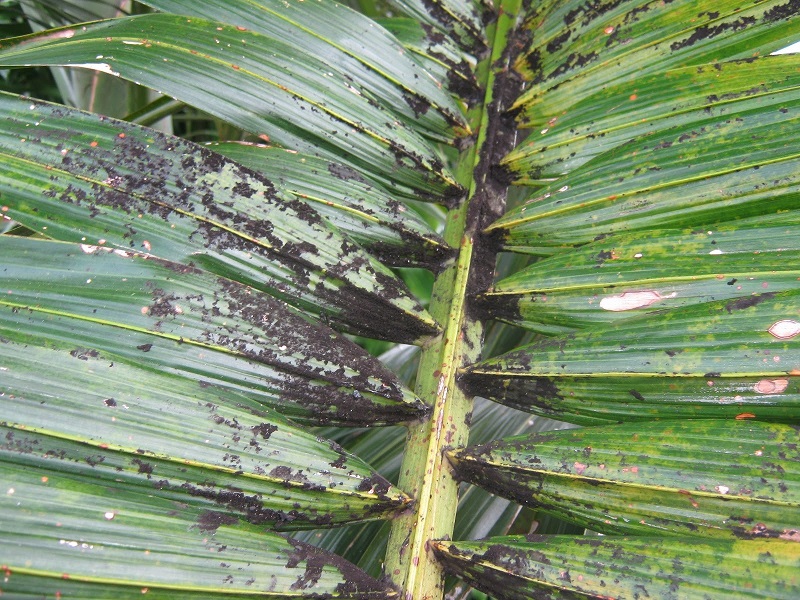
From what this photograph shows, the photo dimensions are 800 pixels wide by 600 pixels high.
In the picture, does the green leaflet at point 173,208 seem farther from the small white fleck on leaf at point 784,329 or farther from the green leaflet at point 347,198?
the small white fleck on leaf at point 784,329

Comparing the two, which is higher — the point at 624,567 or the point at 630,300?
the point at 630,300

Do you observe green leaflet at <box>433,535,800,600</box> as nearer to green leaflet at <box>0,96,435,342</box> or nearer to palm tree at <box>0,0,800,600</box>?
palm tree at <box>0,0,800,600</box>

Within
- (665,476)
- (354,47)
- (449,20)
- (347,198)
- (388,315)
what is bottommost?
(665,476)

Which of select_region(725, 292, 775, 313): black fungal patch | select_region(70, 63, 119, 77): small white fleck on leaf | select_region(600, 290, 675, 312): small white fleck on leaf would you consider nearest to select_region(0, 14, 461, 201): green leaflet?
select_region(70, 63, 119, 77): small white fleck on leaf

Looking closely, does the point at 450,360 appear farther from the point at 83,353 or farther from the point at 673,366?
the point at 83,353

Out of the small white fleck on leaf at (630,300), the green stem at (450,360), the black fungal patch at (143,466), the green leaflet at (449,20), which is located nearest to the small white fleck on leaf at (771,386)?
the small white fleck on leaf at (630,300)

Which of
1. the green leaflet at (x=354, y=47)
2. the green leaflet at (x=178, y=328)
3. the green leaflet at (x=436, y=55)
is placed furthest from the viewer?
the green leaflet at (x=436, y=55)

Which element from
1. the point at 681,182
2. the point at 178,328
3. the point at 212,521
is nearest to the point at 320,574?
the point at 212,521
